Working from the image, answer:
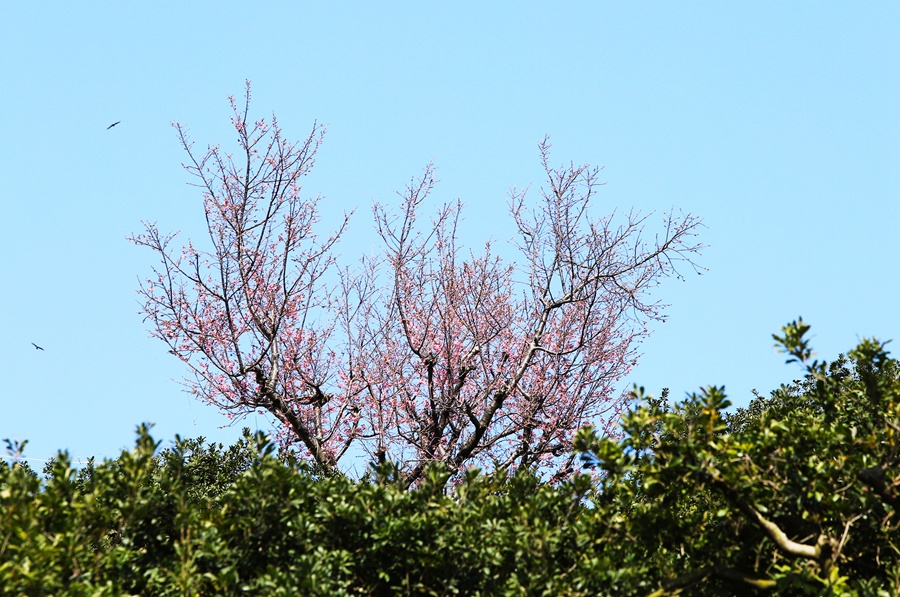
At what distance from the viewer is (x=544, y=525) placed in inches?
196

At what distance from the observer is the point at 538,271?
50.8ft

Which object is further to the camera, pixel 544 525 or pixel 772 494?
pixel 772 494

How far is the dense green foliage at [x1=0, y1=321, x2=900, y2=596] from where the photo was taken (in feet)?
15.8

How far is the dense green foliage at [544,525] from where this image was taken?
190 inches

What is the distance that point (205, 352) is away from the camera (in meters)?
14.1

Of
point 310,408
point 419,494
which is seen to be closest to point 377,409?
point 310,408

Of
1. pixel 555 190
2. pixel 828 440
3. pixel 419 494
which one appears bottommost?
pixel 828 440

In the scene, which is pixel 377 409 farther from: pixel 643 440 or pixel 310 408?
pixel 643 440

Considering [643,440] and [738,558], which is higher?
[643,440]

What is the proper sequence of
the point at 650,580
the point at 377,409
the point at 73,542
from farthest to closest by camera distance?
the point at 377,409
the point at 650,580
the point at 73,542

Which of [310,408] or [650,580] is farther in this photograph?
[310,408]

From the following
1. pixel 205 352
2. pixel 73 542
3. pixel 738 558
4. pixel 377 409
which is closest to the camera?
pixel 73 542

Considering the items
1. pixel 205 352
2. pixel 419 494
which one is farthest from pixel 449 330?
pixel 419 494

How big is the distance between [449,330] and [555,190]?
2970mm
